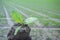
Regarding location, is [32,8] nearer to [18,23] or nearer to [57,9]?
[57,9]

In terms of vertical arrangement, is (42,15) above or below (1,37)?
above

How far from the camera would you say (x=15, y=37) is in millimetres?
1754

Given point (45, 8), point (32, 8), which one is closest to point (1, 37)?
point (32, 8)

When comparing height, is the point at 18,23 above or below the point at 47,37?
above

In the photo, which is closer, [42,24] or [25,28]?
[25,28]

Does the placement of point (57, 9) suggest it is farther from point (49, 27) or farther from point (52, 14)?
point (49, 27)

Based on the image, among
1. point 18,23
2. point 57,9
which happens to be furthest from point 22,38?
point 57,9

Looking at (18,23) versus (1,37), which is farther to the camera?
(1,37)

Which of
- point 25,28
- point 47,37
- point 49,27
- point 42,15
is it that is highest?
point 25,28

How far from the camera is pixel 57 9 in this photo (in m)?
2.46

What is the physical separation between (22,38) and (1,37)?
0.75m

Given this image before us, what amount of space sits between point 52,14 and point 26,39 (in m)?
0.84

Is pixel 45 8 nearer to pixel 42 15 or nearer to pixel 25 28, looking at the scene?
pixel 42 15

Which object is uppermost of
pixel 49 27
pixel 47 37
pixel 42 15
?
pixel 42 15
